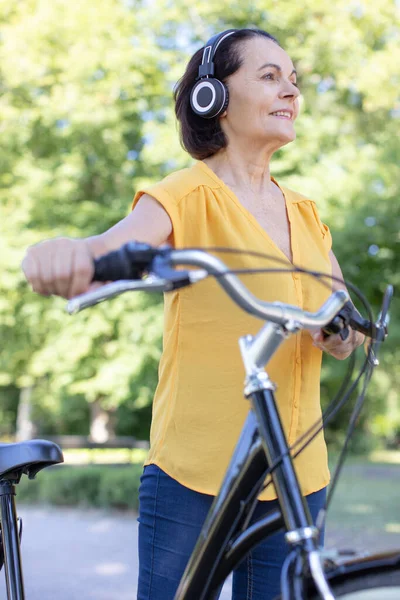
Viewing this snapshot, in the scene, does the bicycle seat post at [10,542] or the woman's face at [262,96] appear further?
the bicycle seat post at [10,542]

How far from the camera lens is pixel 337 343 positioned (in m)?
1.73

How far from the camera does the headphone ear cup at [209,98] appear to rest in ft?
6.30

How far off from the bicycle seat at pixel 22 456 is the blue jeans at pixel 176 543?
453 millimetres

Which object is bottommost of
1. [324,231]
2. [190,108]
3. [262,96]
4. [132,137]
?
[324,231]

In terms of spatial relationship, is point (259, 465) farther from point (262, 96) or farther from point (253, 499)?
point (262, 96)

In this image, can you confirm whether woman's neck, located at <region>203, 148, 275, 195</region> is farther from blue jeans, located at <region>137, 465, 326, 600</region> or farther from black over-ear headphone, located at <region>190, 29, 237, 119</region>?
blue jeans, located at <region>137, 465, 326, 600</region>

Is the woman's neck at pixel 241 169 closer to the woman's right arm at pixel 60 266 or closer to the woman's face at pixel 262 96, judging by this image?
the woman's face at pixel 262 96

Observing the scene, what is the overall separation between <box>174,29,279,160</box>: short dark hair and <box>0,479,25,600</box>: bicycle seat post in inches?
39.7

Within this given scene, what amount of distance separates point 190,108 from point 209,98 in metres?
0.17

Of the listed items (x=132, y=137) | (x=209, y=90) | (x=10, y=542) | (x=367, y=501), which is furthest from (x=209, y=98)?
(x=132, y=137)

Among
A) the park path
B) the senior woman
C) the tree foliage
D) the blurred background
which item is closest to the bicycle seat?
the senior woman

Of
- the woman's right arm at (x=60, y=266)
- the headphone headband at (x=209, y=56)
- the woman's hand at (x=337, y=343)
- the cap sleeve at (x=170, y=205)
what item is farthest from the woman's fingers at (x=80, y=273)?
the headphone headband at (x=209, y=56)

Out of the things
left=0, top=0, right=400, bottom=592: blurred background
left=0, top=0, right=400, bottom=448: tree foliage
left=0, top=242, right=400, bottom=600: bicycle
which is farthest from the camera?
left=0, top=0, right=400, bottom=448: tree foliage

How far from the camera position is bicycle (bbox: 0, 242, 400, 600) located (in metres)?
1.17
